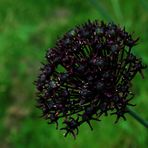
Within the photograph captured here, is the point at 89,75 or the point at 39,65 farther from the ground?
the point at 39,65

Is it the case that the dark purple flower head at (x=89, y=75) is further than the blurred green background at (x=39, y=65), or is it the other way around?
the blurred green background at (x=39, y=65)

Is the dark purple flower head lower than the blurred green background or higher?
lower

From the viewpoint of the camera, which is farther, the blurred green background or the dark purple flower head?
the blurred green background

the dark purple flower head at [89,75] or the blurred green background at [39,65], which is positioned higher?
the blurred green background at [39,65]

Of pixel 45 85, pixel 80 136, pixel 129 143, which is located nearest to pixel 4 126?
pixel 80 136

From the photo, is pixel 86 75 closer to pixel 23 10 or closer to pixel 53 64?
pixel 53 64
